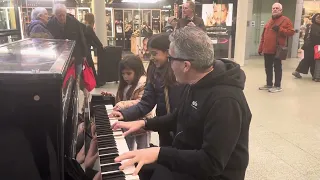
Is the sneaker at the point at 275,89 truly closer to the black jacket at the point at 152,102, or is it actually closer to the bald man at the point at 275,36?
the bald man at the point at 275,36

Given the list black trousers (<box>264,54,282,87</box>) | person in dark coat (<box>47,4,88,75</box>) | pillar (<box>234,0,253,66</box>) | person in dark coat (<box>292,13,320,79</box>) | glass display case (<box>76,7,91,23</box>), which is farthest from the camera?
glass display case (<box>76,7,91,23</box>)

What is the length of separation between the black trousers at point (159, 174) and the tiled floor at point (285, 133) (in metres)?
1.34

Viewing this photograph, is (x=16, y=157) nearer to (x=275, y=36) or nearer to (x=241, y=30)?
(x=275, y=36)

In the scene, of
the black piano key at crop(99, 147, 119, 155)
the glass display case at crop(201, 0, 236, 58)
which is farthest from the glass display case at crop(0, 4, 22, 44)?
the glass display case at crop(201, 0, 236, 58)

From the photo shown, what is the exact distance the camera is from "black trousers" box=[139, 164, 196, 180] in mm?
1654

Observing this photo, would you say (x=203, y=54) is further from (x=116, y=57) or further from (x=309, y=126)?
(x=116, y=57)

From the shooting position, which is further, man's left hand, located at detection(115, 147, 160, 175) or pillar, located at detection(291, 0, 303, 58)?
pillar, located at detection(291, 0, 303, 58)

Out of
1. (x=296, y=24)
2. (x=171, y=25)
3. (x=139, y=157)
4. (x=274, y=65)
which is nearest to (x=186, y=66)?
(x=139, y=157)

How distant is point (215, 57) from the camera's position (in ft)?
6.08

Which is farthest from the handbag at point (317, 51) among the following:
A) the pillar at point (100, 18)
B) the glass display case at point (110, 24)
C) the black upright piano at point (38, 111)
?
the black upright piano at point (38, 111)

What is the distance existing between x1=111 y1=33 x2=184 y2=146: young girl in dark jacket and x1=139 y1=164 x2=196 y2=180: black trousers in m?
0.32

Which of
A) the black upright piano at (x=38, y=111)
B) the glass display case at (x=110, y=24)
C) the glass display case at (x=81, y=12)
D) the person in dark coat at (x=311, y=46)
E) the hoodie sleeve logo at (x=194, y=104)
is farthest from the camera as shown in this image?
the glass display case at (x=110, y=24)

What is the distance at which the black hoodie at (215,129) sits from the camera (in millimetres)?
1345

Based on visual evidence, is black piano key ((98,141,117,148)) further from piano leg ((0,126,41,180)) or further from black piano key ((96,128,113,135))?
piano leg ((0,126,41,180))
